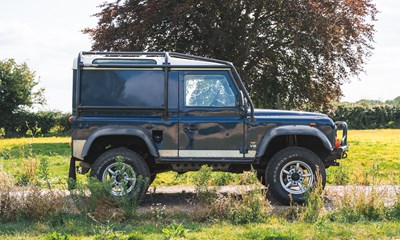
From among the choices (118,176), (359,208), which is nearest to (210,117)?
(118,176)

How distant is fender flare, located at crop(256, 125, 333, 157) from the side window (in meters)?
0.77

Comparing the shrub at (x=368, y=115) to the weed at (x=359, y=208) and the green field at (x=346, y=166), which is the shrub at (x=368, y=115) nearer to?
the green field at (x=346, y=166)

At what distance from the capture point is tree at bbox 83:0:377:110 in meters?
22.3

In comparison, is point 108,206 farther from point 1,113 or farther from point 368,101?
point 368,101

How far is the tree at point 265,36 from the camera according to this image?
22.3 meters

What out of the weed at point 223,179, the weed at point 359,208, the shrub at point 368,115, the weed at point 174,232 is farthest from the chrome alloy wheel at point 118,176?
the shrub at point 368,115

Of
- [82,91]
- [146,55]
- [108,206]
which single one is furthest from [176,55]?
[108,206]

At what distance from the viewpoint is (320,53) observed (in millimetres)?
23250

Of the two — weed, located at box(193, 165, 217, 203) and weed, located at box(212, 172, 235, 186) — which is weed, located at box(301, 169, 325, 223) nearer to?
weed, located at box(193, 165, 217, 203)

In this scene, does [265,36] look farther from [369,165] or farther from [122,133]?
[122,133]

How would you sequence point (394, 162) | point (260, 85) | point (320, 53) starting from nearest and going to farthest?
point (394, 162), point (320, 53), point (260, 85)

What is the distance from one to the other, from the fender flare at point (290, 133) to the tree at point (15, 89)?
2872cm

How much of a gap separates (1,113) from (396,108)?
2553 centimetres

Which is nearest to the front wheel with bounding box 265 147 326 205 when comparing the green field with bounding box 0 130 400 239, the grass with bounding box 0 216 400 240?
the green field with bounding box 0 130 400 239
